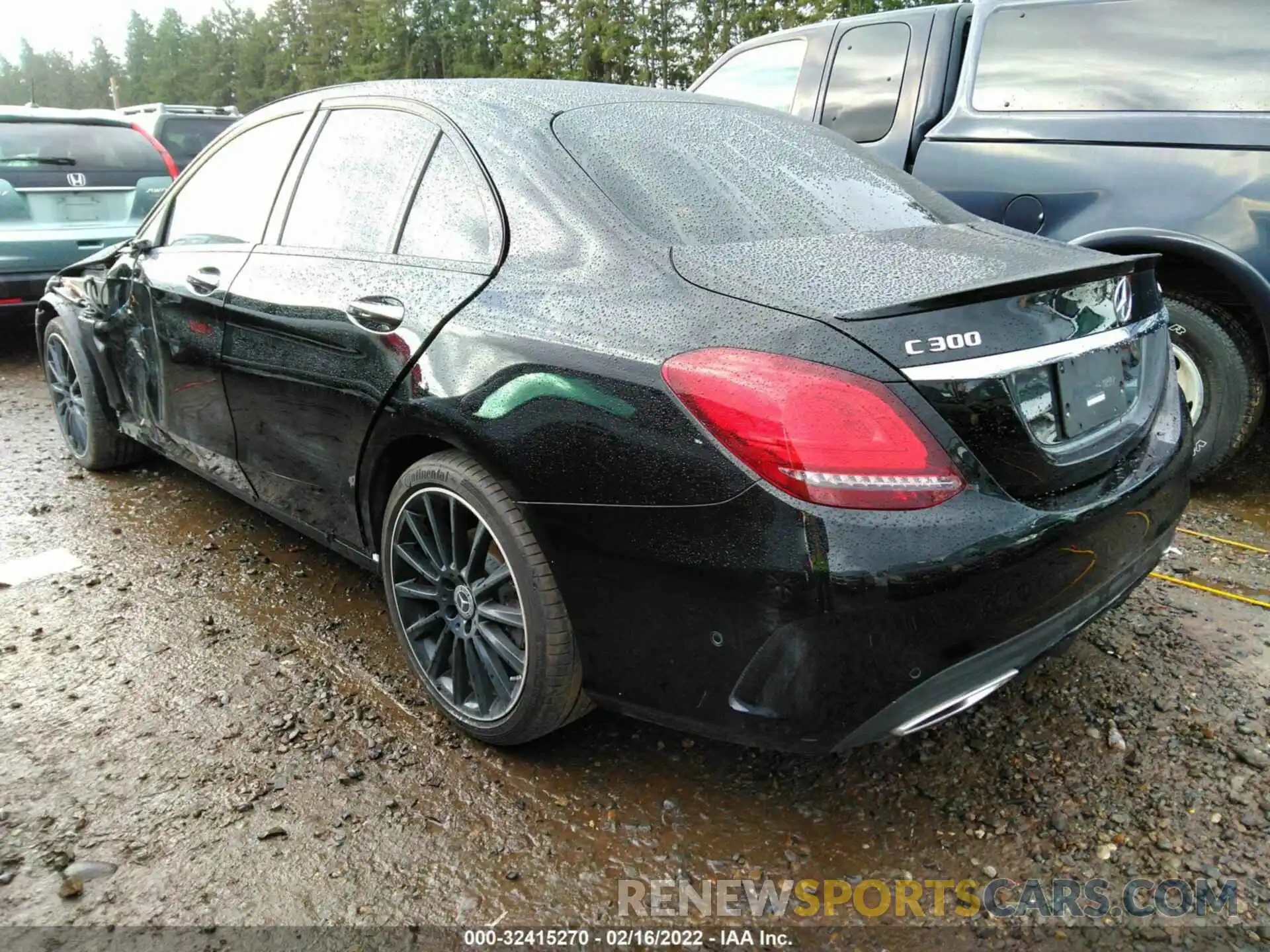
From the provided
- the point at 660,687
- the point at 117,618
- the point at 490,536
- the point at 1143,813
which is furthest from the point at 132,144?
the point at 1143,813

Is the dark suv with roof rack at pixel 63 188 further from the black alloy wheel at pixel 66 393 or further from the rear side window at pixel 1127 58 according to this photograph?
the rear side window at pixel 1127 58

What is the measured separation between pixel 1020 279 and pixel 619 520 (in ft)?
3.00

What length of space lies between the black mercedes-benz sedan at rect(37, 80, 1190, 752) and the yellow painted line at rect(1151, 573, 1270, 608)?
3.67 ft

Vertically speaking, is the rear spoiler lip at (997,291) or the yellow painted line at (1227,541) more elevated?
the rear spoiler lip at (997,291)

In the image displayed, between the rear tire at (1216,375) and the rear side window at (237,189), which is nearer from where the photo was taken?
the rear side window at (237,189)

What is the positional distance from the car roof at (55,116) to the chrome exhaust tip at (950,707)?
23.6ft

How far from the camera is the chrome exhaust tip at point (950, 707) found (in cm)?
175

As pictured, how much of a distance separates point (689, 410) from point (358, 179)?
1507mm

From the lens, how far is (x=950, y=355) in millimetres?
1697

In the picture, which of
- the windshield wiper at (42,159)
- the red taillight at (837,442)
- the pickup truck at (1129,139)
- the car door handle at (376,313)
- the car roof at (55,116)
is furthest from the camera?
the car roof at (55,116)

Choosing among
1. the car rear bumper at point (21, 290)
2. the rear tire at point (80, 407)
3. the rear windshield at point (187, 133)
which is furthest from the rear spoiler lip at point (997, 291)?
the rear windshield at point (187, 133)

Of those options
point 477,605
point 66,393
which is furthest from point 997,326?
point 66,393

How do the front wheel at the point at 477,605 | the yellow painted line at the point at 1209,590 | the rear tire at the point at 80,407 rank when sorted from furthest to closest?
the rear tire at the point at 80,407
the yellow painted line at the point at 1209,590
the front wheel at the point at 477,605

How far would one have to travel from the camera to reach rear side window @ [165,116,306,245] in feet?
10.00
